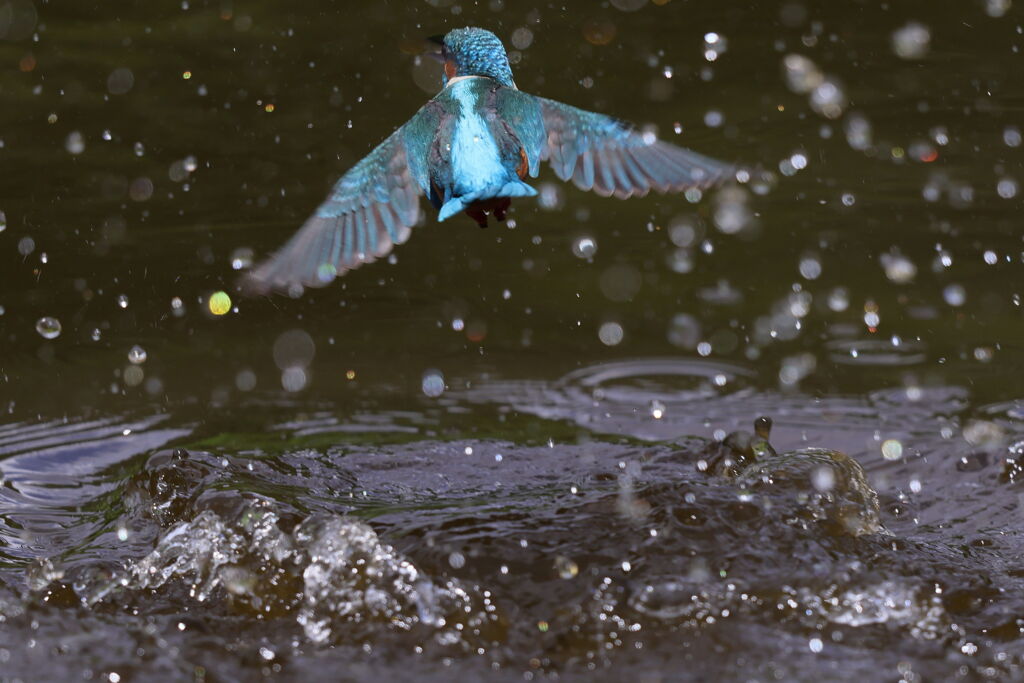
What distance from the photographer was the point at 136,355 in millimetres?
4957

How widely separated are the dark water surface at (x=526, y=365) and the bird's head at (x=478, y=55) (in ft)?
3.70

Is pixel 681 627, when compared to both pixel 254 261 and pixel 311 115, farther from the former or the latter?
pixel 311 115

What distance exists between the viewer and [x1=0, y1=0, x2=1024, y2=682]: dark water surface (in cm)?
294

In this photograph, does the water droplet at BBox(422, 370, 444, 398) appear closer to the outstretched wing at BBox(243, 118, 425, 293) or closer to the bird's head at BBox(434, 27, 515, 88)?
the outstretched wing at BBox(243, 118, 425, 293)

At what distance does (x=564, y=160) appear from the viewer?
3.77 metres

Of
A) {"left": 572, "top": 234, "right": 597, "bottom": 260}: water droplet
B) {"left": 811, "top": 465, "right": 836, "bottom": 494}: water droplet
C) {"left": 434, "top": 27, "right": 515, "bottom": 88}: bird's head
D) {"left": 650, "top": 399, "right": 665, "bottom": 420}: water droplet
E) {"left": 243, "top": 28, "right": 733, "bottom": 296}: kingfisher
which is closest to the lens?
{"left": 243, "top": 28, "right": 733, "bottom": 296}: kingfisher

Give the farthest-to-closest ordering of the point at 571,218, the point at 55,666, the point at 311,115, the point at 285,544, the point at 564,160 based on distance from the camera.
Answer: the point at 311,115, the point at 571,218, the point at 564,160, the point at 285,544, the point at 55,666

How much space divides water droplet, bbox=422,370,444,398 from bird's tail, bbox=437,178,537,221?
62.5 inches

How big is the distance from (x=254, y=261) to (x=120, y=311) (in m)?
0.55

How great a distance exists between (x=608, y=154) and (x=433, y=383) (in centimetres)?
134

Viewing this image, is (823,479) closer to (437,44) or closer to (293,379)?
(437,44)

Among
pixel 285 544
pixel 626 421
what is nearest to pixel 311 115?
pixel 626 421

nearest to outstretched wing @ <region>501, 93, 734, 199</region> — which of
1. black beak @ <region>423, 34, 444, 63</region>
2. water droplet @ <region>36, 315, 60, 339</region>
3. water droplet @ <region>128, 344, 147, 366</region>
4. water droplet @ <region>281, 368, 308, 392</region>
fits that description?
black beak @ <region>423, 34, 444, 63</region>

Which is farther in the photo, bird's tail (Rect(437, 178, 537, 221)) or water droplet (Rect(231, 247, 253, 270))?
water droplet (Rect(231, 247, 253, 270))
